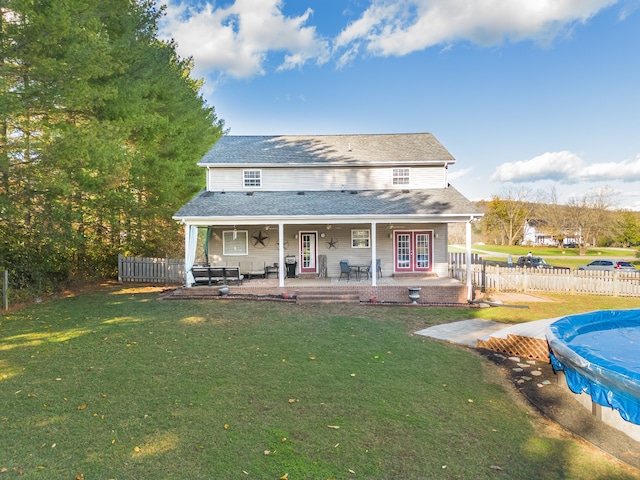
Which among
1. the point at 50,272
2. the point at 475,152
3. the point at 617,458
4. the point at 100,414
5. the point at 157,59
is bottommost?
the point at 617,458

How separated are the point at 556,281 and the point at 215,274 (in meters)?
15.9

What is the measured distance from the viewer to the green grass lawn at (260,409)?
12.7ft

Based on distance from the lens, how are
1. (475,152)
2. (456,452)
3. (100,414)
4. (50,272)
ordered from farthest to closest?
(475,152) < (50,272) < (100,414) < (456,452)

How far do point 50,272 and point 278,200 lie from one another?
10103 millimetres

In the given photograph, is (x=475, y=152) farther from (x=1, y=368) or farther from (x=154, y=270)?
(x=1, y=368)

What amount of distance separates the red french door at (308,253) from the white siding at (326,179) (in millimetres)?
2594

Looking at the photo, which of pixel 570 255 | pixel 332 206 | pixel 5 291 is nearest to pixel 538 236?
pixel 570 255

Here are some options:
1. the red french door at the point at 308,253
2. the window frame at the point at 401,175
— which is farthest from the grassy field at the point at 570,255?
the red french door at the point at 308,253

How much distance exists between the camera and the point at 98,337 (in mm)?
8516

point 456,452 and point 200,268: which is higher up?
point 200,268

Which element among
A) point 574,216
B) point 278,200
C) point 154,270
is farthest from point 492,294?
point 574,216

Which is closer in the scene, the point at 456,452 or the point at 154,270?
the point at 456,452

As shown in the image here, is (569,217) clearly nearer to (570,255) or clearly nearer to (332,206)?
(570,255)

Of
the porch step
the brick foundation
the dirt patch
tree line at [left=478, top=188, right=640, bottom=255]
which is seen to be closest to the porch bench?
the brick foundation
